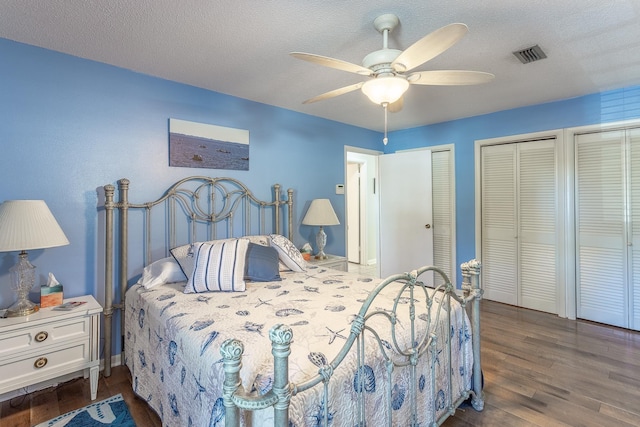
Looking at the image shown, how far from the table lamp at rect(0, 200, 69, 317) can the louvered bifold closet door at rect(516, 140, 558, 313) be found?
4.33 metres

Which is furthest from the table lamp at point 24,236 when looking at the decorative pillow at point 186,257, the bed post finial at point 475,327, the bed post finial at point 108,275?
the bed post finial at point 475,327

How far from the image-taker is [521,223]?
3.68 meters

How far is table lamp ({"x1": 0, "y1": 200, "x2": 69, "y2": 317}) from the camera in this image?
1.77 metres

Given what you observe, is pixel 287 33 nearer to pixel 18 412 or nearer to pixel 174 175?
pixel 174 175

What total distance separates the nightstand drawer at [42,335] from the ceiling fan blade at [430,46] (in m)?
2.44

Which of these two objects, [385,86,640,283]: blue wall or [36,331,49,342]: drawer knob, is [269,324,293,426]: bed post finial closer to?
[36,331,49,342]: drawer knob

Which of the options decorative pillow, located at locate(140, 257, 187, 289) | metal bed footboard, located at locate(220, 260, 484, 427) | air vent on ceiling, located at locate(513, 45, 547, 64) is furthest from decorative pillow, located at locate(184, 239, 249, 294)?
air vent on ceiling, located at locate(513, 45, 547, 64)

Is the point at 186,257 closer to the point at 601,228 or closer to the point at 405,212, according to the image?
the point at 405,212

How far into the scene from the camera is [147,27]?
6.26 ft

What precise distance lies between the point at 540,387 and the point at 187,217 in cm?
299

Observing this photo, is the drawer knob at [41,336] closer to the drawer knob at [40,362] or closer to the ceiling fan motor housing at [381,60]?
the drawer knob at [40,362]

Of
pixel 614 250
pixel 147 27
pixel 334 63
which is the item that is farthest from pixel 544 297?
pixel 147 27

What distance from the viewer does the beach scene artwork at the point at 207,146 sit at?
8.99 feet

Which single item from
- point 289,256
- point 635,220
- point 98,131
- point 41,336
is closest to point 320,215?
point 289,256
